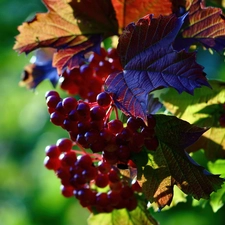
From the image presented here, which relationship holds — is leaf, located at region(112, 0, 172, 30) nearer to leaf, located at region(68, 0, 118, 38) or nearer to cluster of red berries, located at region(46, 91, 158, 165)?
leaf, located at region(68, 0, 118, 38)

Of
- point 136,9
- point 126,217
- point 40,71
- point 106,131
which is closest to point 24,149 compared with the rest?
point 40,71

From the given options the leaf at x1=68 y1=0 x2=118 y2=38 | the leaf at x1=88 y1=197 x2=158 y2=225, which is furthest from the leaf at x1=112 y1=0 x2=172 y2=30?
the leaf at x1=88 y1=197 x2=158 y2=225

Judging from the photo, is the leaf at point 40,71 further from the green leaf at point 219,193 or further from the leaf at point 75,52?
the green leaf at point 219,193

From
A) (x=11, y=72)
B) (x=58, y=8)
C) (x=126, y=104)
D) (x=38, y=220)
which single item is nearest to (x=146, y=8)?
(x=58, y=8)

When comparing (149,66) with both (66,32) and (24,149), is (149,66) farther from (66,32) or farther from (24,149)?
(24,149)

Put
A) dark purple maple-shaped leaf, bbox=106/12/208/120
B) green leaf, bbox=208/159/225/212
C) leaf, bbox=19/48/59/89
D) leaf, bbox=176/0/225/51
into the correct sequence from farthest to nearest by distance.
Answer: leaf, bbox=19/48/59/89 → green leaf, bbox=208/159/225/212 → leaf, bbox=176/0/225/51 → dark purple maple-shaped leaf, bbox=106/12/208/120

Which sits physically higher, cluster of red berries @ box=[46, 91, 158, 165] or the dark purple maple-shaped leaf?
the dark purple maple-shaped leaf

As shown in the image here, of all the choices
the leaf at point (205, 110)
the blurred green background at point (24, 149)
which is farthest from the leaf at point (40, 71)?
the blurred green background at point (24, 149)
